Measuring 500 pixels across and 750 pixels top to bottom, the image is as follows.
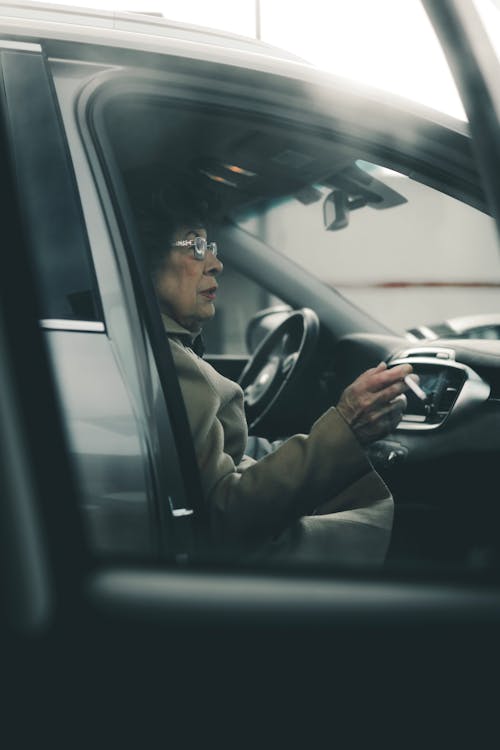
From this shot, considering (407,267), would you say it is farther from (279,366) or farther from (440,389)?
(440,389)

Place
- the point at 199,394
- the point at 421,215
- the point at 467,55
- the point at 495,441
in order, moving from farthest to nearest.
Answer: the point at 421,215 → the point at 495,441 → the point at 199,394 → the point at 467,55

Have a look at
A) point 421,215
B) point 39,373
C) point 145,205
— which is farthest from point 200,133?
point 421,215

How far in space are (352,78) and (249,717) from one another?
1135 millimetres

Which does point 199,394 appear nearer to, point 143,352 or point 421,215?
point 143,352

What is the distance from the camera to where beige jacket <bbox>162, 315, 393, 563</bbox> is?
5.30 ft

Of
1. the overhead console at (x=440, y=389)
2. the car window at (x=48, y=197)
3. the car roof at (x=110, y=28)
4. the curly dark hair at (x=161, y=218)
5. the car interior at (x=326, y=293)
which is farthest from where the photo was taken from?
the overhead console at (x=440, y=389)

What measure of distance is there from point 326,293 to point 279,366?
30cm

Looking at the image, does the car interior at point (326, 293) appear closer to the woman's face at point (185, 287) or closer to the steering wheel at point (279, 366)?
the steering wheel at point (279, 366)

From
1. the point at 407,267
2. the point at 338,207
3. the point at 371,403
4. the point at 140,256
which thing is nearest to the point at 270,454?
the point at 371,403

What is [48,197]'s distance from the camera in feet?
4.30

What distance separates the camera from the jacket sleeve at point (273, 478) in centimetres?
161

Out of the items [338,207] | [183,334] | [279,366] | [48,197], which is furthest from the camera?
[279,366]

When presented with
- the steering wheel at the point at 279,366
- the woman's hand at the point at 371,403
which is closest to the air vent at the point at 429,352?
the steering wheel at the point at 279,366

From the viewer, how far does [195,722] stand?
2.66 feet
